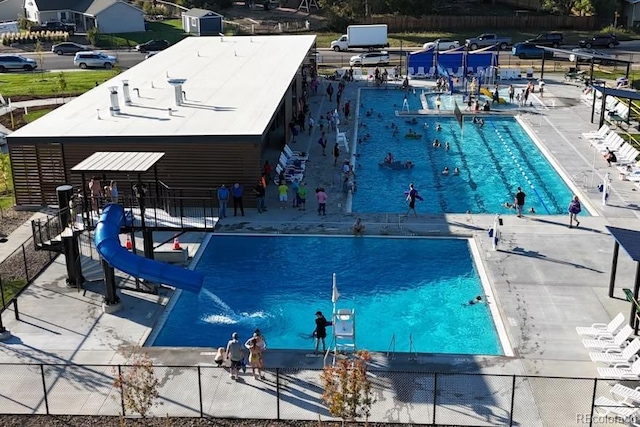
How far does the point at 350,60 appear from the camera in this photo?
62.8m

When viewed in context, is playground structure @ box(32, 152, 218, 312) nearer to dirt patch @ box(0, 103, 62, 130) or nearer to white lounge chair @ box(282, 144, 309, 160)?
white lounge chair @ box(282, 144, 309, 160)

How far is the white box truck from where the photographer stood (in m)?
68.0

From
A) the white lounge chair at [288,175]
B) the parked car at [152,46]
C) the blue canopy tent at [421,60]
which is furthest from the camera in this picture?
the parked car at [152,46]

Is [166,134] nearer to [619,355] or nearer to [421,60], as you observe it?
[619,355]

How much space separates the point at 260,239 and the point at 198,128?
5.19 meters

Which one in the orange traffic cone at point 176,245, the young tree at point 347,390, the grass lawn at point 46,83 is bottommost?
the orange traffic cone at point 176,245

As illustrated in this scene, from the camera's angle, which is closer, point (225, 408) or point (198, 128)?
point (225, 408)

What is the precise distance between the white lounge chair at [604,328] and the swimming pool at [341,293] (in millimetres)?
2189

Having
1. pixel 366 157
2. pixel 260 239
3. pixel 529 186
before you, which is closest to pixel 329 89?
pixel 366 157


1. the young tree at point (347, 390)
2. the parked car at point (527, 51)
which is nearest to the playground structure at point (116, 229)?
the young tree at point (347, 390)

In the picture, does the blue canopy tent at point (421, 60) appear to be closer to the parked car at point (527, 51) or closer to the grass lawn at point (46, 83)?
the parked car at point (527, 51)

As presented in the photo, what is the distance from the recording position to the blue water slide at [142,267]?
19469 mm

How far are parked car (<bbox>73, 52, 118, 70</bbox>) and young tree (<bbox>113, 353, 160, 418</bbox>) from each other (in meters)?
50.0

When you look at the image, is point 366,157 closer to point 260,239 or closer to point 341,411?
point 260,239
